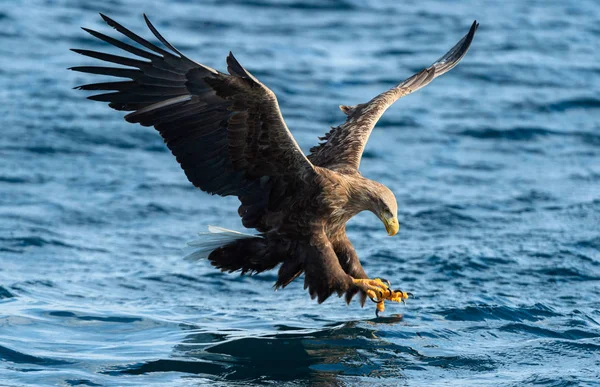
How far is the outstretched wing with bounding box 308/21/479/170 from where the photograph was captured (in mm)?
6770

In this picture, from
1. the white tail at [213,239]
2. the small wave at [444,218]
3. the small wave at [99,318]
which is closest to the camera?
the white tail at [213,239]

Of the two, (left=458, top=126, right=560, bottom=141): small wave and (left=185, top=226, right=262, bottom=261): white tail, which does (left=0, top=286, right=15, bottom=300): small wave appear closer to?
(left=185, top=226, right=262, bottom=261): white tail

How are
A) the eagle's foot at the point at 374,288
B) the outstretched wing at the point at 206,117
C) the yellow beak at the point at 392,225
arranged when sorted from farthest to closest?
1. the eagle's foot at the point at 374,288
2. the yellow beak at the point at 392,225
3. the outstretched wing at the point at 206,117

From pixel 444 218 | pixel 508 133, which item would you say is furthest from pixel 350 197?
pixel 508 133

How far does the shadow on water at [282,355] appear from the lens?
5.66 meters

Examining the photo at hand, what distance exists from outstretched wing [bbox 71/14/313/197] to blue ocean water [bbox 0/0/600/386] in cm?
103

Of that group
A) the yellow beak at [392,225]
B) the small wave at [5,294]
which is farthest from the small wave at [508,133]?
the small wave at [5,294]

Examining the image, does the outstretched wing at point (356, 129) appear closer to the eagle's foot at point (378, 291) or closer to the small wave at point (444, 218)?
the eagle's foot at point (378, 291)

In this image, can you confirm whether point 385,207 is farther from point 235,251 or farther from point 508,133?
point 508,133

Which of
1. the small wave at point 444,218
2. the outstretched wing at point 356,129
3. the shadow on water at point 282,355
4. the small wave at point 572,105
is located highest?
the small wave at point 572,105

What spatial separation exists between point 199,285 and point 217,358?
68.2 inches

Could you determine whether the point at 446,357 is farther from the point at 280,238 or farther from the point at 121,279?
the point at 121,279

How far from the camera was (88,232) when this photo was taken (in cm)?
855

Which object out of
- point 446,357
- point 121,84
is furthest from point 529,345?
point 121,84
